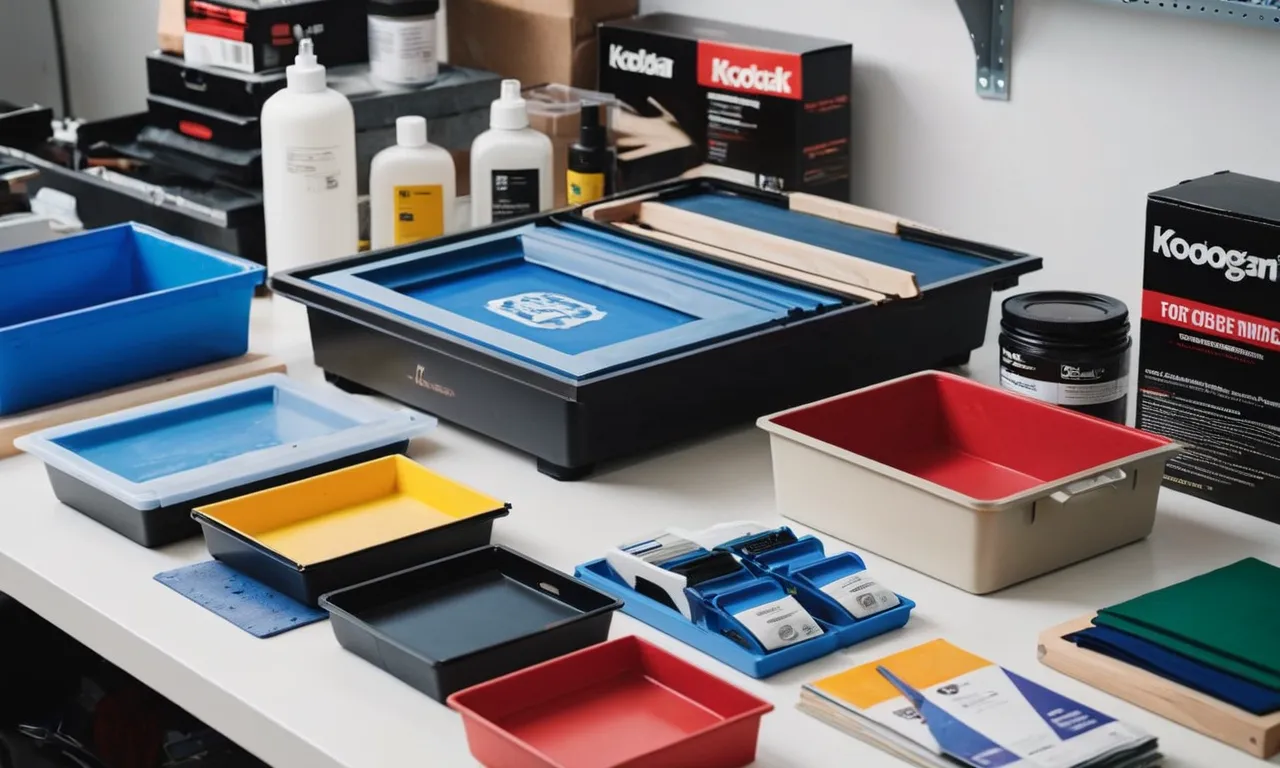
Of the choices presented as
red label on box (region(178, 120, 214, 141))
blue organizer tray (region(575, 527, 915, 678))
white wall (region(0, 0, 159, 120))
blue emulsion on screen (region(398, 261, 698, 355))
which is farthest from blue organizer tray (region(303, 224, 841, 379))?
white wall (region(0, 0, 159, 120))

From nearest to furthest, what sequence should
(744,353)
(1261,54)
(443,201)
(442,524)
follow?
(442,524) < (744,353) < (1261,54) < (443,201)

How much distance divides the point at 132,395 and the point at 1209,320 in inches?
38.2

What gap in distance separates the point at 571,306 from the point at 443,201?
0.96 feet

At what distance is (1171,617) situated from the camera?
1086 millimetres

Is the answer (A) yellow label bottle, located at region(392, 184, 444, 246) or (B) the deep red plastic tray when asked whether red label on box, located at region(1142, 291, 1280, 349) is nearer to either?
(B) the deep red plastic tray

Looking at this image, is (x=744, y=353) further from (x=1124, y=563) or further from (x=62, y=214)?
→ (x=62, y=214)

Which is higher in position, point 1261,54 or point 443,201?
point 1261,54

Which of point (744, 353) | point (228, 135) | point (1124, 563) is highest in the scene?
point (228, 135)

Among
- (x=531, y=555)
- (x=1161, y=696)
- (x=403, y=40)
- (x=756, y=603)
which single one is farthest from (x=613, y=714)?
(x=403, y=40)

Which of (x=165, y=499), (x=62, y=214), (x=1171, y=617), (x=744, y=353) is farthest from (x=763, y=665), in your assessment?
(x=62, y=214)

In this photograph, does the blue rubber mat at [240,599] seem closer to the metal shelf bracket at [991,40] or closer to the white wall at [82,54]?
the metal shelf bracket at [991,40]

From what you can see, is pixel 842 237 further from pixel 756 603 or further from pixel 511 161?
pixel 756 603

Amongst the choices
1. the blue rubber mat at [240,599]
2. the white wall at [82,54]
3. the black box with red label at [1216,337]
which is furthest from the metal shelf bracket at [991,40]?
the white wall at [82,54]

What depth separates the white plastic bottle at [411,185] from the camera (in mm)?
1735
